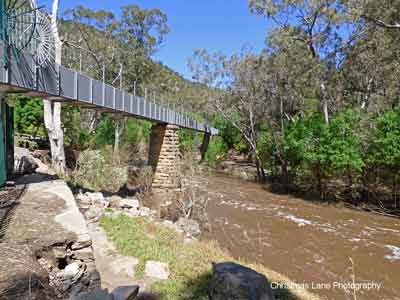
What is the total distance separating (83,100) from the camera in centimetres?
873

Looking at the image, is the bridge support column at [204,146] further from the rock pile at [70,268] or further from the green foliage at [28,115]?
the rock pile at [70,268]

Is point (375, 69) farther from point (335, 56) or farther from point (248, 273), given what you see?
point (248, 273)

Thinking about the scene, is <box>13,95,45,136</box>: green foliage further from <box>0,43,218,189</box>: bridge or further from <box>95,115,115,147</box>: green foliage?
<box>0,43,218,189</box>: bridge

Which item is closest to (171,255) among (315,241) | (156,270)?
(156,270)

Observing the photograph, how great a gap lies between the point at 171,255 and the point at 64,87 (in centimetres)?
494

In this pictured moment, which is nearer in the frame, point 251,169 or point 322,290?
point 322,290

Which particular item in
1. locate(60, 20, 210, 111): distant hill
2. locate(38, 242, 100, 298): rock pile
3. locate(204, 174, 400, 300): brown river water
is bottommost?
locate(204, 174, 400, 300): brown river water

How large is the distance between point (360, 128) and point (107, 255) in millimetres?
13279

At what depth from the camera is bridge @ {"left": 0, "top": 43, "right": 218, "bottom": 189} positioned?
6082 mm

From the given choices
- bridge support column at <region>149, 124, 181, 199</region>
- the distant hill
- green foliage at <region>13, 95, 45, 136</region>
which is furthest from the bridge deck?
the distant hill

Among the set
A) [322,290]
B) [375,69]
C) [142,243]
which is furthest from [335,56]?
[142,243]

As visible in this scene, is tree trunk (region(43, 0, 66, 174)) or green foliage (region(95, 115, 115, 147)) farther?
green foliage (region(95, 115, 115, 147))

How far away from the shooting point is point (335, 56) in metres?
19.0

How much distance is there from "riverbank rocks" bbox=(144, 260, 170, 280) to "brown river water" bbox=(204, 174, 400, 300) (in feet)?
11.3
